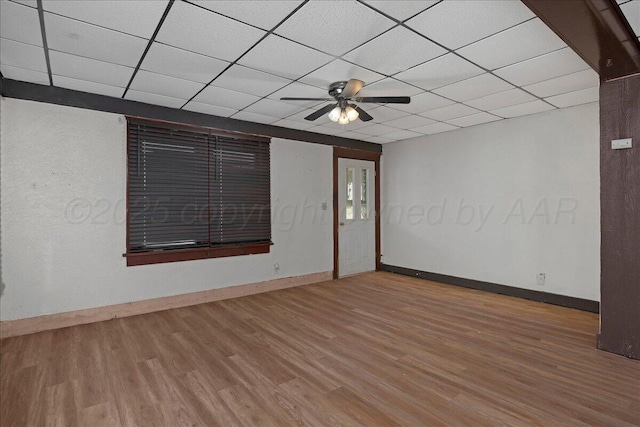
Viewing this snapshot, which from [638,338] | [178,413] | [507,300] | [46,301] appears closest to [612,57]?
[638,338]

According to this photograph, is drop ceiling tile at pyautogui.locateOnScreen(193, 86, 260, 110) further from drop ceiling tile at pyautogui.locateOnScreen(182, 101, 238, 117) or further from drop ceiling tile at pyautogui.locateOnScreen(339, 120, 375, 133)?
drop ceiling tile at pyautogui.locateOnScreen(339, 120, 375, 133)

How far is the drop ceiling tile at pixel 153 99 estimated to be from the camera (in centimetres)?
396

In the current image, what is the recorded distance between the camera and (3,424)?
2.09m

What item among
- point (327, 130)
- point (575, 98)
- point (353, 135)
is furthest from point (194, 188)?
point (575, 98)

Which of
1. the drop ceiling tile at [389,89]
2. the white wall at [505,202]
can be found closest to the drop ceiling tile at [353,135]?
the white wall at [505,202]

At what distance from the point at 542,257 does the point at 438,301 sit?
1.65m

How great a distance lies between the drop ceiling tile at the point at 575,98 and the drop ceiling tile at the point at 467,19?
86.6 inches

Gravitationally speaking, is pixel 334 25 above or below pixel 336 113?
above

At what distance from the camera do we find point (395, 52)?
2.85 meters

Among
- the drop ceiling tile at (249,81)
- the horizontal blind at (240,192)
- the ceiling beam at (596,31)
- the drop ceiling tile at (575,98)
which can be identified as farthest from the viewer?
the horizontal blind at (240,192)

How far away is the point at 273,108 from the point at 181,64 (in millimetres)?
1554

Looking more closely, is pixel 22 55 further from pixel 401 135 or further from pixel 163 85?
pixel 401 135

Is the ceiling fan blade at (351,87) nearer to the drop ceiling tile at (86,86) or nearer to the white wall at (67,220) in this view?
the drop ceiling tile at (86,86)

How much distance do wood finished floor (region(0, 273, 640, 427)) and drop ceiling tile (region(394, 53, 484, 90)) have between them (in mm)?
2755
